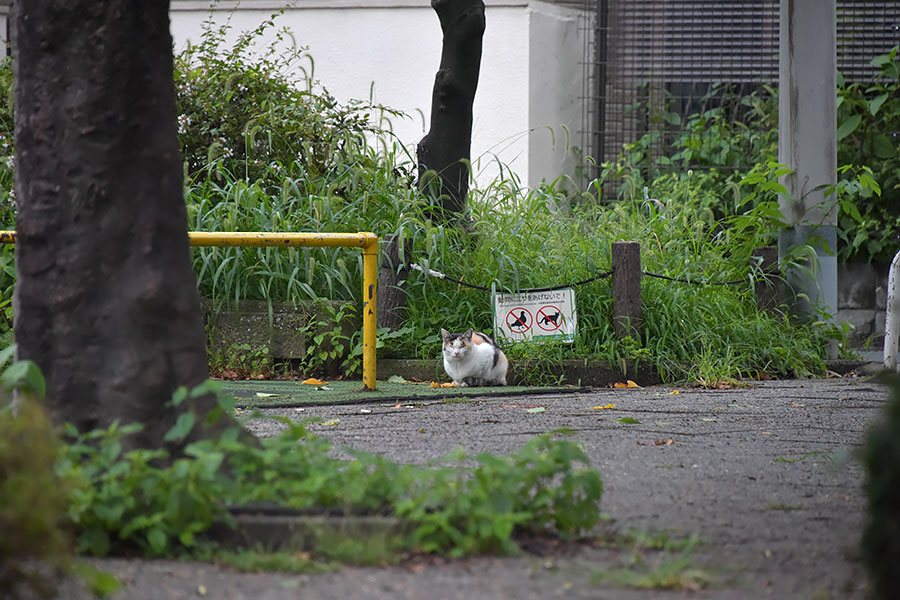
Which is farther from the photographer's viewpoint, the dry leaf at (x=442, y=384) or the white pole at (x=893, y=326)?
the white pole at (x=893, y=326)

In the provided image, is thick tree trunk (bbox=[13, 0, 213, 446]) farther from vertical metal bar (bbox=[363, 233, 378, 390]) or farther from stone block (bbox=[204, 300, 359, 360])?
stone block (bbox=[204, 300, 359, 360])

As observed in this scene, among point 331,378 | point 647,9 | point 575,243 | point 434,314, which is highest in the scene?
point 647,9

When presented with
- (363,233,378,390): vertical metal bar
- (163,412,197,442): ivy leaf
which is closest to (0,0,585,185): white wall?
(363,233,378,390): vertical metal bar

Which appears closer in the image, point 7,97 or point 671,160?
point 7,97

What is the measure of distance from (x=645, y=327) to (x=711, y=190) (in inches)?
130

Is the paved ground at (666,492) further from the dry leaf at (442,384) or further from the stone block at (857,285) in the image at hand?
the stone block at (857,285)

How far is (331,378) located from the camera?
6.80 meters

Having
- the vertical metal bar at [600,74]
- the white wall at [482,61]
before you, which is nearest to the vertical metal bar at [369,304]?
the white wall at [482,61]

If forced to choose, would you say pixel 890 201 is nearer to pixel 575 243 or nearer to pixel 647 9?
pixel 647 9

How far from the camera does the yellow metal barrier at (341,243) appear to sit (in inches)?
220

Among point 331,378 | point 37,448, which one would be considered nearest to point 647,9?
point 331,378

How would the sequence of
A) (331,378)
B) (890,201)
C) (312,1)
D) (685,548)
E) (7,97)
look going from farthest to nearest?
(312,1) → (890,201) → (7,97) → (331,378) → (685,548)

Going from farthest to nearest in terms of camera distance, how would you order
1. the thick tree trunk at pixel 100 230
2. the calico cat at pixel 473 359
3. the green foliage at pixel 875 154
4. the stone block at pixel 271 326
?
the green foliage at pixel 875 154 → the stone block at pixel 271 326 → the calico cat at pixel 473 359 → the thick tree trunk at pixel 100 230

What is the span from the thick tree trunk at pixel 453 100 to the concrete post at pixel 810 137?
96.0 inches
